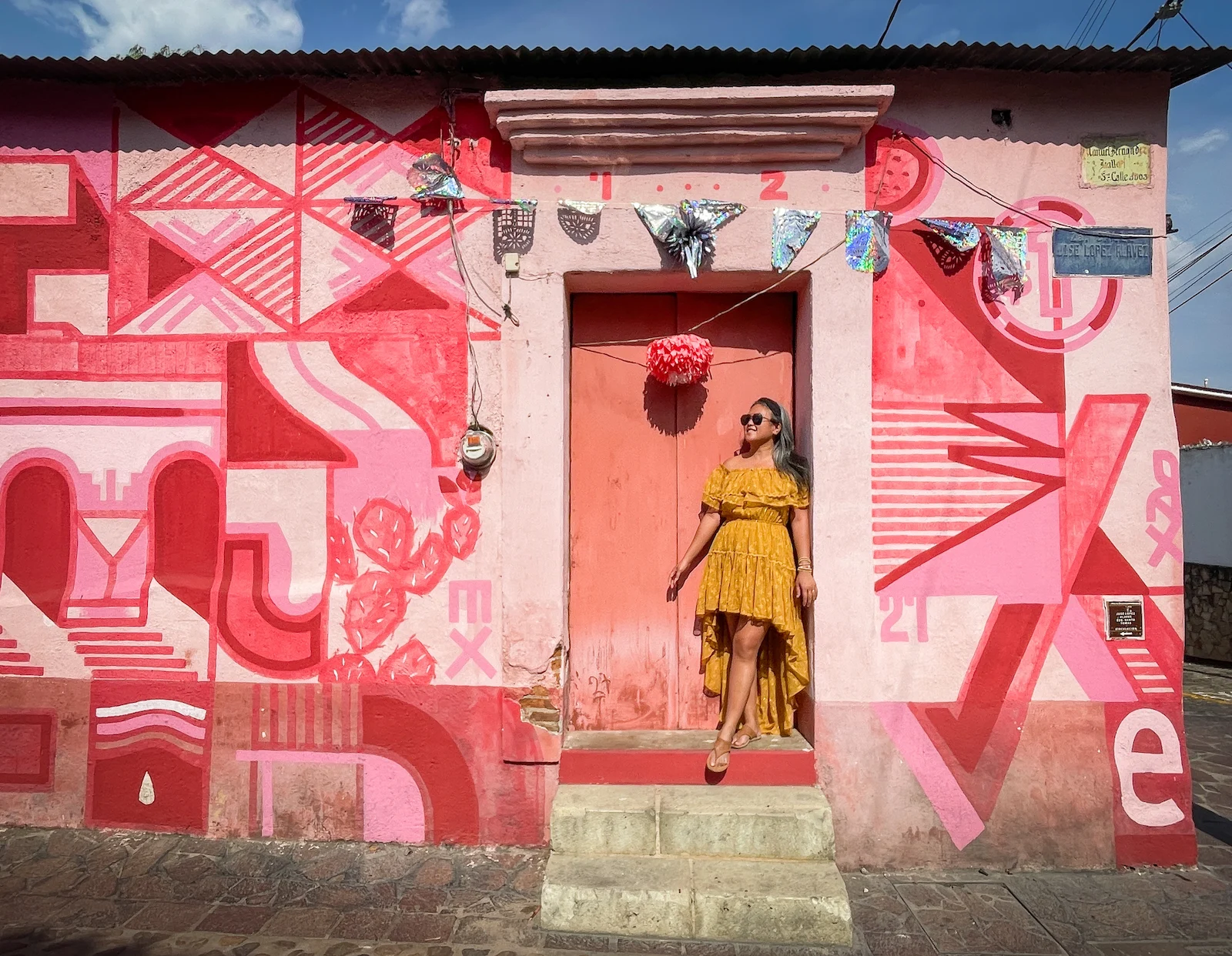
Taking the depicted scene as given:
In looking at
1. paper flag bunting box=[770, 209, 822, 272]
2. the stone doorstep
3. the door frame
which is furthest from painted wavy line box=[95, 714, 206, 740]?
paper flag bunting box=[770, 209, 822, 272]

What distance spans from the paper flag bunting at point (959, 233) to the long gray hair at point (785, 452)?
1.28 meters

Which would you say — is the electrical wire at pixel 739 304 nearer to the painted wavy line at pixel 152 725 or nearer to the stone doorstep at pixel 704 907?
the stone doorstep at pixel 704 907

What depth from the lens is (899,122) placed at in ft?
13.7

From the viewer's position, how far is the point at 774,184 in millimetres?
4180

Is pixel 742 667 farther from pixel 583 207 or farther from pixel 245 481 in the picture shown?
pixel 245 481

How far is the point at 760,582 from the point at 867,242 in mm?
1966

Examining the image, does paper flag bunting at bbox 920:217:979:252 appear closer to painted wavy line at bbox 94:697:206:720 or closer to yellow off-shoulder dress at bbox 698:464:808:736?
yellow off-shoulder dress at bbox 698:464:808:736

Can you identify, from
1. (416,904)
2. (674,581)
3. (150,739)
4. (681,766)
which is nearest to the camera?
(416,904)

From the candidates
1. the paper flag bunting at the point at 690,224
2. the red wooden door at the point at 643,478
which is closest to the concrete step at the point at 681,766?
the red wooden door at the point at 643,478

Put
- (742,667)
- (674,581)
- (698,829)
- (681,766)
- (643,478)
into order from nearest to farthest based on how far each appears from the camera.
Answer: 1. (698,829)
2. (681,766)
3. (742,667)
4. (674,581)
5. (643,478)

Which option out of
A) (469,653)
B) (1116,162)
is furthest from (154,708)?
(1116,162)

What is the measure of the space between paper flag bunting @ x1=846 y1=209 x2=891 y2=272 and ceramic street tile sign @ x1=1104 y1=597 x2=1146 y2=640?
7.27ft

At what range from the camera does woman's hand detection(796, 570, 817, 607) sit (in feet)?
13.0

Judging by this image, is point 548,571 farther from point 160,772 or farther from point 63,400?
point 63,400
